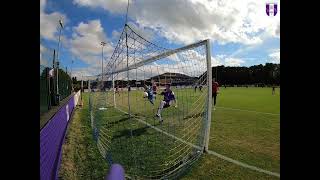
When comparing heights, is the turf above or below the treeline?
below

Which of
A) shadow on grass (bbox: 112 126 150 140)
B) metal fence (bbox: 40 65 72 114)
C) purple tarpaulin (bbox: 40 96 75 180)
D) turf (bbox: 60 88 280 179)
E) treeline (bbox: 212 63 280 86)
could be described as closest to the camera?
purple tarpaulin (bbox: 40 96 75 180)

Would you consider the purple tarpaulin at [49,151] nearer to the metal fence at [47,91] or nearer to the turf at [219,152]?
the turf at [219,152]

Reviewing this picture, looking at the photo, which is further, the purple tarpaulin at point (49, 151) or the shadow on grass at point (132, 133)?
the shadow on grass at point (132, 133)

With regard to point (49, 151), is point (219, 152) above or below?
below

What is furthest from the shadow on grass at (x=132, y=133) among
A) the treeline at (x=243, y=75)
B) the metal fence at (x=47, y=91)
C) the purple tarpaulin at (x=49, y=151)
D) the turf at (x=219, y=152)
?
the treeline at (x=243, y=75)

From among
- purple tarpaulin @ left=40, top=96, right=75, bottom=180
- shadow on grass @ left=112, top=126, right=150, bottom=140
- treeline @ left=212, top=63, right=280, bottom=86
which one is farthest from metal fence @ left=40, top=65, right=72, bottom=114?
treeline @ left=212, top=63, right=280, bottom=86

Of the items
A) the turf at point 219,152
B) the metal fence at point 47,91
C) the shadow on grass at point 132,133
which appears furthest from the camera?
the shadow on grass at point 132,133

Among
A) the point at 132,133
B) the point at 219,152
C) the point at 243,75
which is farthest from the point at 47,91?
the point at 243,75

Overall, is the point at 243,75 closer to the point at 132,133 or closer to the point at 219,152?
the point at 132,133

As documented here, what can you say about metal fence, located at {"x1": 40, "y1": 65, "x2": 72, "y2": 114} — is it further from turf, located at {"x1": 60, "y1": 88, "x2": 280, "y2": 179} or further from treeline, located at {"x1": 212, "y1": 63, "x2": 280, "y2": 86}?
treeline, located at {"x1": 212, "y1": 63, "x2": 280, "y2": 86}

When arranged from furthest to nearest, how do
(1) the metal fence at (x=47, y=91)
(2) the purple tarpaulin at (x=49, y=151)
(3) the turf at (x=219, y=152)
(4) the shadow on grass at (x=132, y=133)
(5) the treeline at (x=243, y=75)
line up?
1. (5) the treeline at (x=243, y=75)
2. (4) the shadow on grass at (x=132, y=133)
3. (1) the metal fence at (x=47, y=91)
4. (3) the turf at (x=219, y=152)
5. (2) the purple tarpaulin at (x=49, y=151)

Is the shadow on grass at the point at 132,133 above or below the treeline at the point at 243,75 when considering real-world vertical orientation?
below

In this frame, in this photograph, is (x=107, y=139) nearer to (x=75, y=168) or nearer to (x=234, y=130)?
(x=75, y=168)
